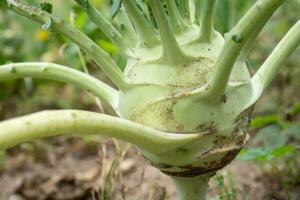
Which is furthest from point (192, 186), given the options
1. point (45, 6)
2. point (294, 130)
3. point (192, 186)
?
point (294, 130)

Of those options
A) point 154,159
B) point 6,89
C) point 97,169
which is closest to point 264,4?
point 154,159

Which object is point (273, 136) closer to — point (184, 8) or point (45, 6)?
point (184, 8)

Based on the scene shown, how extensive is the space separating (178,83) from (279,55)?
0.21 m

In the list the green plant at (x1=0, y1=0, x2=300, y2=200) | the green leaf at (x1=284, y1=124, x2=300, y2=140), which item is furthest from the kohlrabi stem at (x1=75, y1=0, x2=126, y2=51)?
the green leaf at (x1=284, y1=124, x2=300, y2=140)

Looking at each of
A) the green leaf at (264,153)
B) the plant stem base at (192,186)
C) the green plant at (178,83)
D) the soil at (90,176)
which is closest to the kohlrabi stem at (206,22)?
the green plant at (178,83)

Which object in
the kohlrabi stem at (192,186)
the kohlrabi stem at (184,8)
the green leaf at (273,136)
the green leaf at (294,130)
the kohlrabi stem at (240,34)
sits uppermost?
the kohlrabi stem at (240,34)

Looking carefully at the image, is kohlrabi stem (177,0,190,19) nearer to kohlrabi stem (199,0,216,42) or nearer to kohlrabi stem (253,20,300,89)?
kohlrabi stem (199,0,216,42)

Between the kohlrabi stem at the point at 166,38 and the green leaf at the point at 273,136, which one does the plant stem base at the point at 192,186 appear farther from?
the green leaf at the point at 273,136

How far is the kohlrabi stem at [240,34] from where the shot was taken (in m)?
0.75

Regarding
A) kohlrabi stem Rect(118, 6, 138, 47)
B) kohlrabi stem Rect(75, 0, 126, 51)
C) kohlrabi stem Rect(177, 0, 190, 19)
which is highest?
kohlrabi stem Rect(177, 0, 190, 19)

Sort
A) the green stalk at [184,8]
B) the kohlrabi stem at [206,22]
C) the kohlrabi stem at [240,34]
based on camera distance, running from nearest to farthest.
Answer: the kohlrabi stem at [240,34] < the kohlrabi stem at [206,22] < the green stalk at [184,8]

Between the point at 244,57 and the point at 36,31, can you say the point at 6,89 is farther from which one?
the point at 244,57

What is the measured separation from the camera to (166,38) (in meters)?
0.86

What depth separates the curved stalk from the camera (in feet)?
2.01
